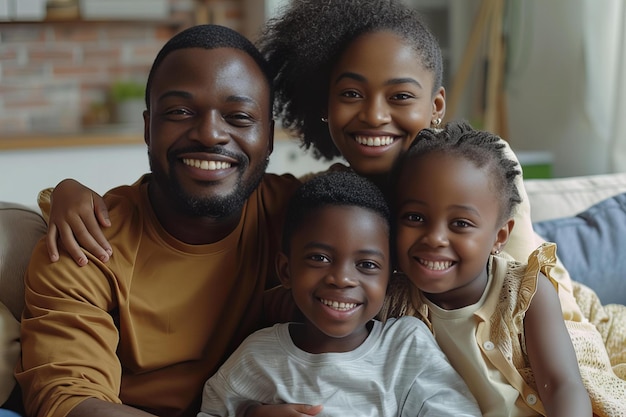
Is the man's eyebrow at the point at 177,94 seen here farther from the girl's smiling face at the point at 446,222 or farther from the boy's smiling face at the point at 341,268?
the girl's smiling face at the point at 446,222

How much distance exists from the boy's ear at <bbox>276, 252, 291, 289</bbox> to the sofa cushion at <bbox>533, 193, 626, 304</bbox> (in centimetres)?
102

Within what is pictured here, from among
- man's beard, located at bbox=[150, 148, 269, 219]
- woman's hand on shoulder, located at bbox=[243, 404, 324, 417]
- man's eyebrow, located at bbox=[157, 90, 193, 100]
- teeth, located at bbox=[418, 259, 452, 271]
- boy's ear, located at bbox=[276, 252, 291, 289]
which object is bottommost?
woman's hand on shoulder, located at bbox=[243, 404, 324, 417]

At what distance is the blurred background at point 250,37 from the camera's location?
3871 mm

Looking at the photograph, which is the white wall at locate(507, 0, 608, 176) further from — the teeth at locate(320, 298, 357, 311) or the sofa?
the teeth at locate(320, 298, 357, 311)

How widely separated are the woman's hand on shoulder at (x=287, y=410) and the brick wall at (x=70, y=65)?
336 centimetres

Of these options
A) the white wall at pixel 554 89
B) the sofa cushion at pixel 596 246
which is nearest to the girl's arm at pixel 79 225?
the sofa cushion at pixel 596 246

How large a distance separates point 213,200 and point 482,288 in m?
0.54

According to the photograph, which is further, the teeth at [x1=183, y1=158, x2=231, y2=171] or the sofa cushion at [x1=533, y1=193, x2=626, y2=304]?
the sofa cushion at [x1=533, y1=193, x2=626, y2=304]

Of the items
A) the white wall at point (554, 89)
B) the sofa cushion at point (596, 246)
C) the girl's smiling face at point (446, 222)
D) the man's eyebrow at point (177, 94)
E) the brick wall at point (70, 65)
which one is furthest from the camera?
the brick wall at point (70, 65)

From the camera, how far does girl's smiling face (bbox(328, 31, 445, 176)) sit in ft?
5.23

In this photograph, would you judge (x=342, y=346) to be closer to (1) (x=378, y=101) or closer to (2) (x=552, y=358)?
(2) (x=552, y=358)

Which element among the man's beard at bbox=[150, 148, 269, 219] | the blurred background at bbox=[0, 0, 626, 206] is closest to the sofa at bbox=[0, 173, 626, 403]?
the man's beard at bbox=[150, 148, 269, 219]

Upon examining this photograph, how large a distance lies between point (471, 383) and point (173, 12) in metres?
3.78

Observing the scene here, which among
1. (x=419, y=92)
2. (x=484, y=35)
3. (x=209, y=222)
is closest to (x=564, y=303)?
(x=419, y=92)
